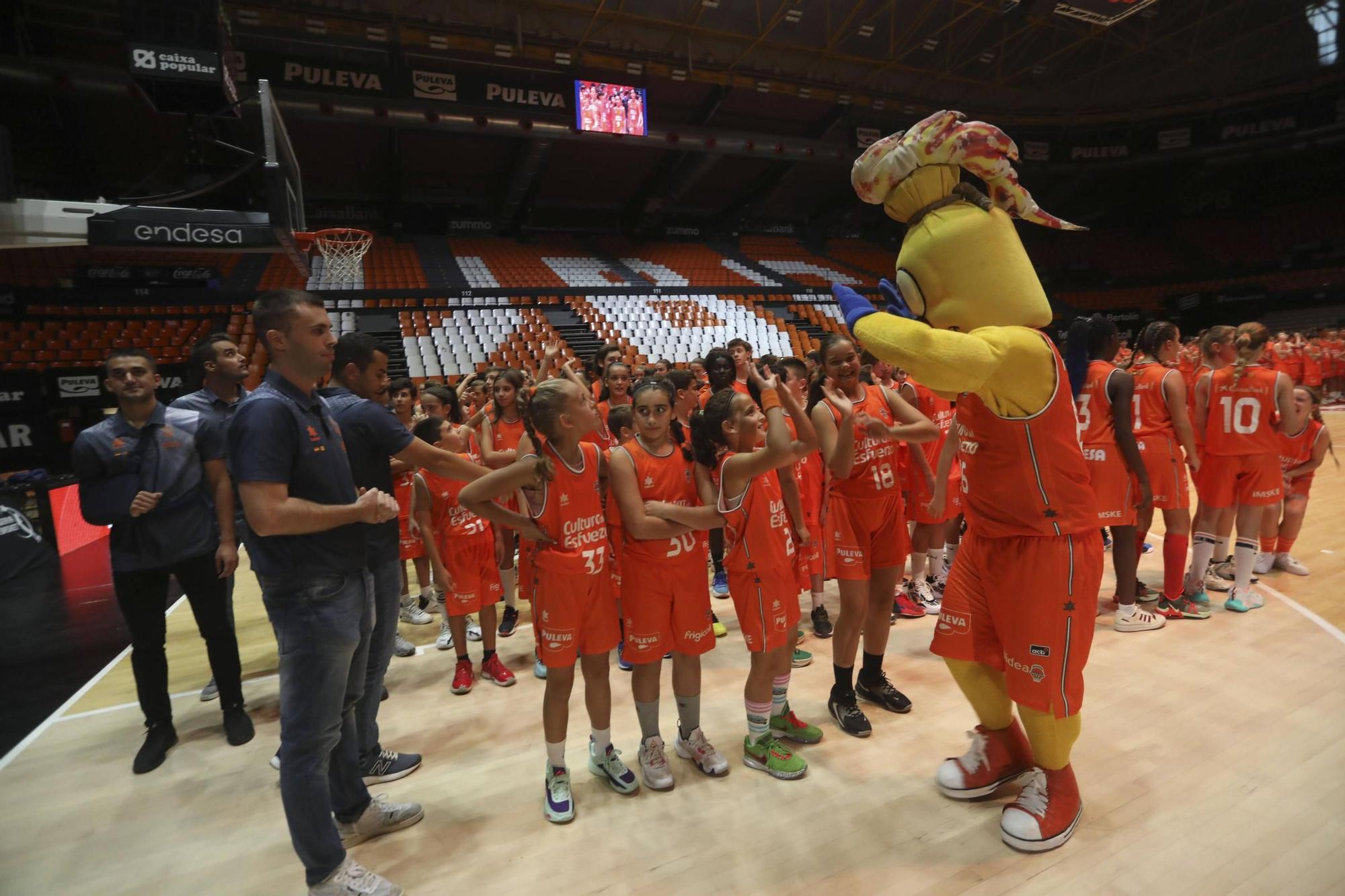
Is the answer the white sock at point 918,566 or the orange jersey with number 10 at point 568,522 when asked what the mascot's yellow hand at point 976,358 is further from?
the white sock at point 918,566

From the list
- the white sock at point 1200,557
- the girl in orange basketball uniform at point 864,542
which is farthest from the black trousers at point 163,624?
the white sock at point 1200,557

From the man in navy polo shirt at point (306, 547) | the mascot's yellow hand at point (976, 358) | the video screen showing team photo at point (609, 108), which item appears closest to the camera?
the man in navy polo shirt at point (306, 547)

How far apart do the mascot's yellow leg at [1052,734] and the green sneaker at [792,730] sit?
100 centimetres

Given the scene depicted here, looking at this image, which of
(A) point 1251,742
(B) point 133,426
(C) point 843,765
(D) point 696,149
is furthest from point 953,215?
(D) point 696,149

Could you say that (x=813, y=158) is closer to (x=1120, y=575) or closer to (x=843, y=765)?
(x=1120, y=575)

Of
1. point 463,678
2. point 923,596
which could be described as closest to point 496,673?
point 463,678

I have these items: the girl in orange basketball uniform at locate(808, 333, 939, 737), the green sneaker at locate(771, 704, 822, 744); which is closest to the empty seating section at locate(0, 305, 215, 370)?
the girl in orange basketball uniform at locate(808, 333, 939, 737)

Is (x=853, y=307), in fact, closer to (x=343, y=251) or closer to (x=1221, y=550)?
(x=1221, y=550)

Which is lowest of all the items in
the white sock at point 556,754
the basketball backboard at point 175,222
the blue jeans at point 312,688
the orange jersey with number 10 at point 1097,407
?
the white sock at point 556,754

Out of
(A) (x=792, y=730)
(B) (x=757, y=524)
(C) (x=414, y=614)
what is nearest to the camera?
(B) (x=757, y=524)

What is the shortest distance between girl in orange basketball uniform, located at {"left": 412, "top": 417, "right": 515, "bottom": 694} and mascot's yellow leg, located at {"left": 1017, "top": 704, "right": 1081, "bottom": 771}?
9.30 ft

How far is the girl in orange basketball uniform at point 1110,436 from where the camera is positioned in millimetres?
3762

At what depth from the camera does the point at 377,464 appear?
273cm

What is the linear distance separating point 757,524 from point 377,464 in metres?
1.69
